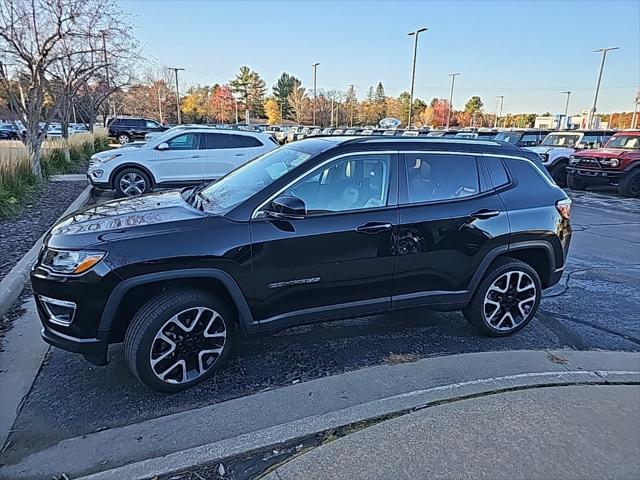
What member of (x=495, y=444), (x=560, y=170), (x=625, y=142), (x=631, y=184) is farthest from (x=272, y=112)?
(x=495, y=444)

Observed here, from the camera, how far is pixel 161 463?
2.42 m

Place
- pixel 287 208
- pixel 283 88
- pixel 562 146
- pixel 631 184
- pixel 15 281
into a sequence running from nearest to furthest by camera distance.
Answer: pixel 287 208
pixel 15 281
pixel 631 184
pixel 562 146
pixel 283 88

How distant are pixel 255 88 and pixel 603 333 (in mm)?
87025

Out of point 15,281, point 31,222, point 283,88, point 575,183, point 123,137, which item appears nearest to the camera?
point 15,281

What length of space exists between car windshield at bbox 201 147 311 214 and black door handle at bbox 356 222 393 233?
689 millimetres

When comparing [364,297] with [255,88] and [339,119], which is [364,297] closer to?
[339,119]

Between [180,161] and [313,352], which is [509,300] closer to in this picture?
[313,352]

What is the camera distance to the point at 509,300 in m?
4.14

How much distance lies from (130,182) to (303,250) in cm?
819

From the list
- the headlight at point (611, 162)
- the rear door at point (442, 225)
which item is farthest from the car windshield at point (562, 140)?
the rear door at point (442, 225)

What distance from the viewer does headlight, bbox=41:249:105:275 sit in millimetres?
2895

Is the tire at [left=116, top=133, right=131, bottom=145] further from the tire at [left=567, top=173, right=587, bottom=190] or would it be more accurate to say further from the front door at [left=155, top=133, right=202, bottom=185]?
the tire at [left=567, top=173, right=587, bottom=190]

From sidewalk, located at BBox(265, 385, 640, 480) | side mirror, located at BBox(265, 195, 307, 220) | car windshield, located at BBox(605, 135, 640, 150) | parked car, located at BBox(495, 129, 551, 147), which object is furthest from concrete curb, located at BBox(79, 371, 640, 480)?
parked car, located at BBox(495, 129, 551, 147)

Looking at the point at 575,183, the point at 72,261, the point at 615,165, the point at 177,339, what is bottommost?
the point at 575,183
